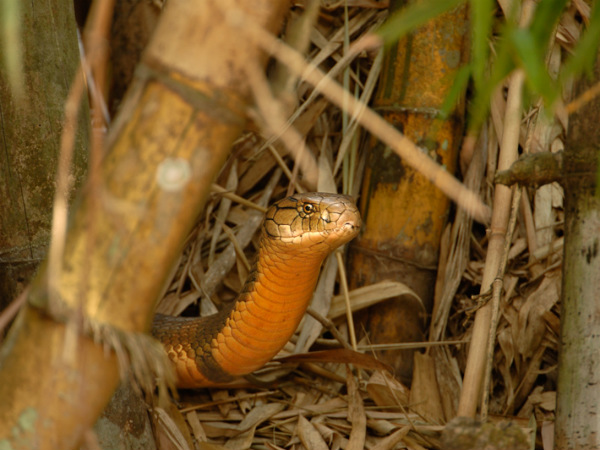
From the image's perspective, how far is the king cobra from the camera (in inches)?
93.6

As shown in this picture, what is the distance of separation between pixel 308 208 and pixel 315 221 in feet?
0.27

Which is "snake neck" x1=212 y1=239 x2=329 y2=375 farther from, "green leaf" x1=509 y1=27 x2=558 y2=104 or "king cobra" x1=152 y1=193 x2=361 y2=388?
"green leaf" x1=509 y1=27 x2=558 y2=104

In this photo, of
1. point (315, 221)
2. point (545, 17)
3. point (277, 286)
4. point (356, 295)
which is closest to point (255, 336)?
point (277, 286)

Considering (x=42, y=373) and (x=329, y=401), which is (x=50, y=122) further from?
(x=329, y=401)

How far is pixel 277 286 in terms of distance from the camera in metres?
2.48

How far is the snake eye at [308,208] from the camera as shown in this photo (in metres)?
2.42

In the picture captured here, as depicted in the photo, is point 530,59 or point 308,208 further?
point 308,208

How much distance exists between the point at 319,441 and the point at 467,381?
75 cm

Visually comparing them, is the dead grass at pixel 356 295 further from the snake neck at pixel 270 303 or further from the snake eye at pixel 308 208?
the snake neck at pixel 270 303

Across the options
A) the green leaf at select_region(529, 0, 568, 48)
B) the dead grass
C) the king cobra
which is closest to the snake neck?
the king cobra

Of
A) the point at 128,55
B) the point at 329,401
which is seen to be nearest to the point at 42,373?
the point at 329,401

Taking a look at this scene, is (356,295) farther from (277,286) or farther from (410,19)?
(410,19)

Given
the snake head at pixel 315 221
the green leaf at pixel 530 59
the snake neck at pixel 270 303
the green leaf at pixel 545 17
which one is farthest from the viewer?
the snake neck at pixel 270 303

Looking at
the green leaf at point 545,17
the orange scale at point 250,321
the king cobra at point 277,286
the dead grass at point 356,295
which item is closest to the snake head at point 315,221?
the king cobra at point 277,286
